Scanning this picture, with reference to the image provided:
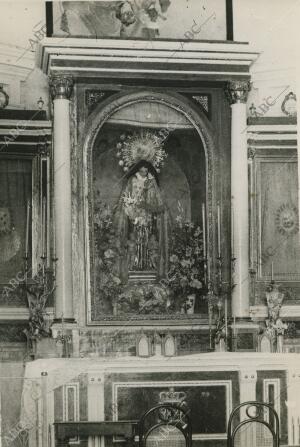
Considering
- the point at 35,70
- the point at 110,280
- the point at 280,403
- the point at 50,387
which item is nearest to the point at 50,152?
the point at 35,70

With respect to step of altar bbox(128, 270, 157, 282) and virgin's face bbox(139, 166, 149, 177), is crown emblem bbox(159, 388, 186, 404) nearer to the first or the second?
step of altar bbox(128, 270, 157, 282)

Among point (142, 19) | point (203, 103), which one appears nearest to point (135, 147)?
point (203, 103)

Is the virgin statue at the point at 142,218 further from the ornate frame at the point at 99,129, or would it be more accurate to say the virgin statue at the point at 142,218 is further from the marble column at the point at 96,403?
the marble column at the point at 96,403

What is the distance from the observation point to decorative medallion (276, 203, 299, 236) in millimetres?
7680

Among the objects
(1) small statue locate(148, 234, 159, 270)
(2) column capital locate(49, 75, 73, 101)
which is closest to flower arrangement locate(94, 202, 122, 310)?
(1) small statue locate(148, 234, 159, 270)

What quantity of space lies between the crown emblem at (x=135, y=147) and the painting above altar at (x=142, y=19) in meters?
0.83

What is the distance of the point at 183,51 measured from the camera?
7438mm

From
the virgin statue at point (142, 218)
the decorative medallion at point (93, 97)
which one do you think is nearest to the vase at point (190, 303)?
the virgin statue at point (142, 218)

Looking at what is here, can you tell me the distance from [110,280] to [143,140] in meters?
1.24

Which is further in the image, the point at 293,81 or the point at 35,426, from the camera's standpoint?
the point at 293,81

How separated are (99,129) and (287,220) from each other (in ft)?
5.95

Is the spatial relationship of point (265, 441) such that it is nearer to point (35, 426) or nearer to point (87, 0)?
point (35, 426)

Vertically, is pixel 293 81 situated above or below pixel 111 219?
above

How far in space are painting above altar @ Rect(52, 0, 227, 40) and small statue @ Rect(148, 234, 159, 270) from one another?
5.60ft
